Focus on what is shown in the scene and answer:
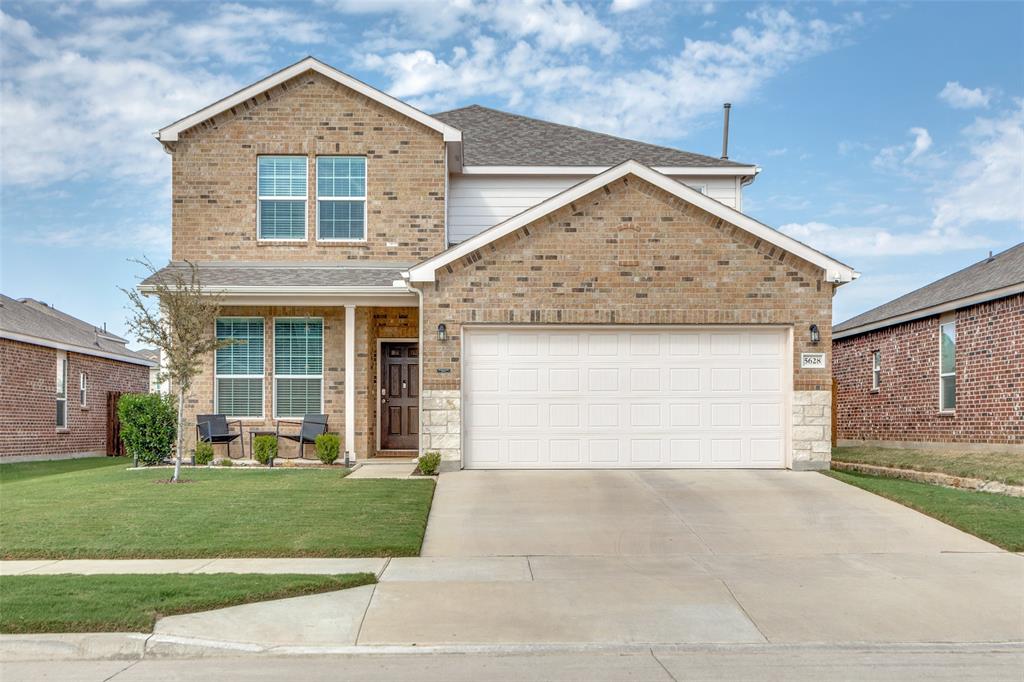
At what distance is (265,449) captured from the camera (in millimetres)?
17109

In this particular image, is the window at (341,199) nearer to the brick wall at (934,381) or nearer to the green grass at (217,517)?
the green grass at (217,517)

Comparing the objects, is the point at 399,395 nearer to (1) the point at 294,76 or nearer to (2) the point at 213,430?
(2) the point at 213,430

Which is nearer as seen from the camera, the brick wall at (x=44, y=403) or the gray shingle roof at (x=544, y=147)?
the gray shingle roof at (x=544, y=147)

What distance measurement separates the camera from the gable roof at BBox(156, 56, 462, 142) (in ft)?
59.5

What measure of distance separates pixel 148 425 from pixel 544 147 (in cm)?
1102

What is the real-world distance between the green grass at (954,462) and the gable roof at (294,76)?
10.8 meters

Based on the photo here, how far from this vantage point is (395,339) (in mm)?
18188

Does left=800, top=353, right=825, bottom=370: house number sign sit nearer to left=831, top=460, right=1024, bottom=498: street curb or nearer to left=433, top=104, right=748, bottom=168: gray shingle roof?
left=831, top=460, right=1024, bottom=498: street curb

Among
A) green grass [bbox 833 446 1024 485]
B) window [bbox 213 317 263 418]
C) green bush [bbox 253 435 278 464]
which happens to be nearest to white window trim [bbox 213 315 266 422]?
window [bbox 213 317 263 418]

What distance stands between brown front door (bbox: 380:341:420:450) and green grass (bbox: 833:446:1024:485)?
9357mm

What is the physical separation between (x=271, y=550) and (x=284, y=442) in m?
8.21

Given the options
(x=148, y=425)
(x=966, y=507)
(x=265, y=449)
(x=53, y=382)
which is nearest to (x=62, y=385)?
(x=53, y=382)

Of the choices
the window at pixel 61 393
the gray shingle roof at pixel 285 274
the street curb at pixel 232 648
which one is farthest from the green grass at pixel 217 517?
the window at pixel 61 393

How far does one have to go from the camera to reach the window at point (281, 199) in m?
18.4
